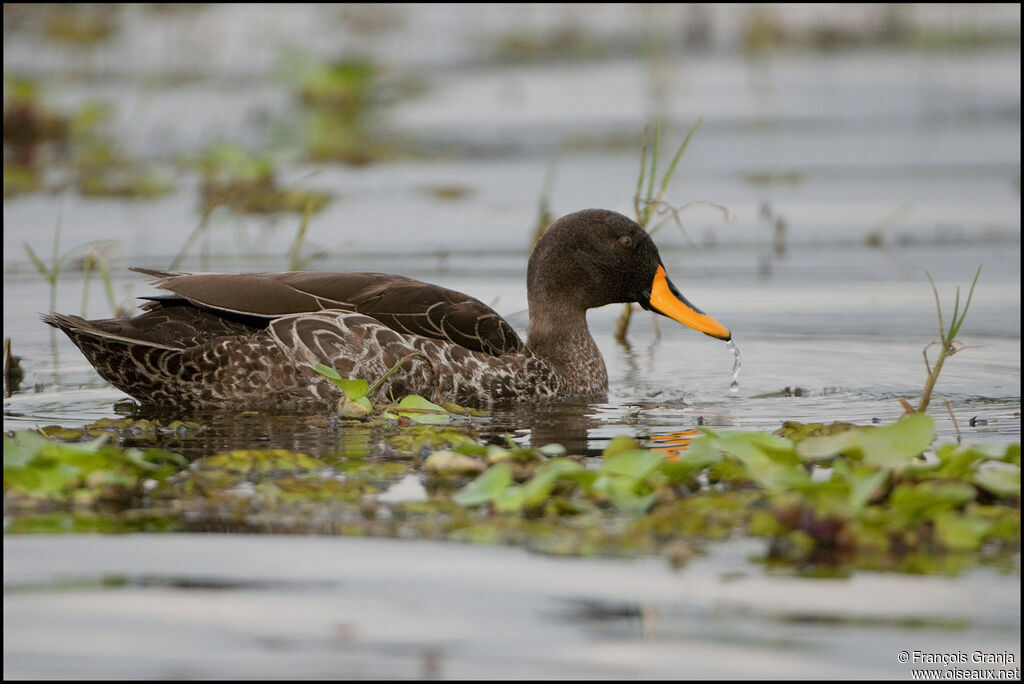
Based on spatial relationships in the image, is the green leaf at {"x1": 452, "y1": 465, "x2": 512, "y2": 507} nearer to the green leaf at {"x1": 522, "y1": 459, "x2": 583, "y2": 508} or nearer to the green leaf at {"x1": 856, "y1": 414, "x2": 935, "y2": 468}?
the green leaf at {"x1": 522, "y1": 459, "x2": 583, "y2": 508}

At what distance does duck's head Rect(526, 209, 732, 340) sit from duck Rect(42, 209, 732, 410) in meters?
0.38

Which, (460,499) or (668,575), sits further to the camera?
(460,499)

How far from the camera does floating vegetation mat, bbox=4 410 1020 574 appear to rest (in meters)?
4.49

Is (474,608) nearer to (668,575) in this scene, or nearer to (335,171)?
(668,575)

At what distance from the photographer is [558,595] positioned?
165 inches

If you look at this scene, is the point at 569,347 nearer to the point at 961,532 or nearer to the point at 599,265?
the point at 599,265

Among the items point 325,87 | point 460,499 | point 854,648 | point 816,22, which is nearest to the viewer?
point 854,648

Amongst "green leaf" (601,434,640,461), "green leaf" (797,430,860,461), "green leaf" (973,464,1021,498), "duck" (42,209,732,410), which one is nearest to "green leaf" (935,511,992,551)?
"green leaf" (973,464,1021,498)

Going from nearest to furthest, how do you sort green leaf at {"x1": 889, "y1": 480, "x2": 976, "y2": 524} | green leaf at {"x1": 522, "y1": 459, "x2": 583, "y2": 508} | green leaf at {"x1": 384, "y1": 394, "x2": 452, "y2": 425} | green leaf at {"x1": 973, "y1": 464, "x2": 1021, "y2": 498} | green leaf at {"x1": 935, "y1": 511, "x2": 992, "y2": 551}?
green leaf at {"x1": 935, "y1": 511, "x2": 992, "y2": 551} < green leaf at {"x1": 889, "y1": 480, "x2": 976, "y2": 524} < green leaf at {"x1": 973, "y1": 464, "x2": 1021, "y2": 498} < green leaf at {"x1": 522, "y1": 459, "x2": 583, "y2": 508} < green leaf at {"x1": 384, "y1": 394, "x2": 452, "y2": 425}

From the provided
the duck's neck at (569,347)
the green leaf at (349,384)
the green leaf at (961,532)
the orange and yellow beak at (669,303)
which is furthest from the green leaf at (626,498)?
the orange and yellow beak at (669,303)

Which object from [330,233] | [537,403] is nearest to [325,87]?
[330,233]

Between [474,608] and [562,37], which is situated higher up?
[562,37]

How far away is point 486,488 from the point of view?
494 cm

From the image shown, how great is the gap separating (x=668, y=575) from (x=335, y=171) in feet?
35.4
